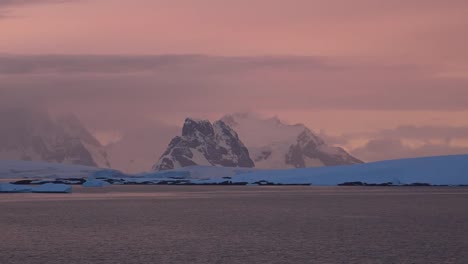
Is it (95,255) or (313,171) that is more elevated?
(313,171)

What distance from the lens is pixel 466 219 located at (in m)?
55.1

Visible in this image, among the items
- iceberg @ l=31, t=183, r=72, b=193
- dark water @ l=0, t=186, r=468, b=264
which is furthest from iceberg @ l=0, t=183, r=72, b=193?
dark water @ l=0, t=186, r=468, b=264

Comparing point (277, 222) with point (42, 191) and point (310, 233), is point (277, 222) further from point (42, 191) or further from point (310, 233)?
point (42, 191)

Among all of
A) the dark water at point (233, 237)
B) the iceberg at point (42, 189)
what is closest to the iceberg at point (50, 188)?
the iceberg at point (42, 189)

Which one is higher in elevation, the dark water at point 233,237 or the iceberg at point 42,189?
the iceberg at point 42,189

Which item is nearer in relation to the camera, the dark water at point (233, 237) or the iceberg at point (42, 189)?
the dark water at point (233, 237)

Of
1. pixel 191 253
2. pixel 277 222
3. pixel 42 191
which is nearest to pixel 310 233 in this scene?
pixel 277 222

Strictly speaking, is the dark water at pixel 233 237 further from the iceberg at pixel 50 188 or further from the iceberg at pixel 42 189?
the iceberg at pixel 50 188

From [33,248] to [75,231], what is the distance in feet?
29.4

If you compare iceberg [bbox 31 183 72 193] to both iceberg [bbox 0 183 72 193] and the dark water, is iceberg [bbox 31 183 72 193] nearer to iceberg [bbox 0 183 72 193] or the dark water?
iceberg [bbox 0 183 72 193]

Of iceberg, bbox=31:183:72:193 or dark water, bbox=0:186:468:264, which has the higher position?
iceberg, bbox=31:183:72:193

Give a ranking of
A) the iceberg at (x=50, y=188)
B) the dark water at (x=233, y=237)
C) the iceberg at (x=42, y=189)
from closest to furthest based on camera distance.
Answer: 1. the dark water at (x=233, y=237)
2. the iceberg at (x=42, y=189)
3. the iceberg at (x=50, y=188)

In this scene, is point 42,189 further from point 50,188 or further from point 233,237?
point 233,237

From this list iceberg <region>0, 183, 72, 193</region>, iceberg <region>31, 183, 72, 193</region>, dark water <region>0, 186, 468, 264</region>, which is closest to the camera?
dark water <region>0, 186, 468, 264</region>
